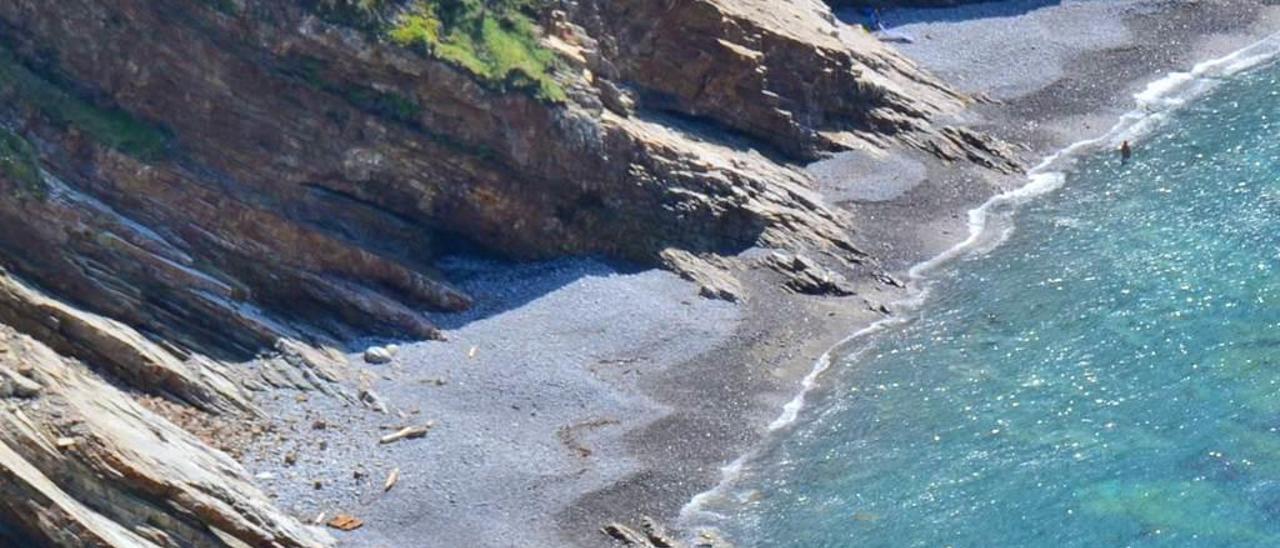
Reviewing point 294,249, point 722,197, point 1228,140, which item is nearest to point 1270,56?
point 1228,140

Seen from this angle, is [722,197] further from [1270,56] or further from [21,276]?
[1270,56]

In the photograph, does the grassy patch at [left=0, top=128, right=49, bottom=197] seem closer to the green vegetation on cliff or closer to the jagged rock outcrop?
the jagged rock outcrop

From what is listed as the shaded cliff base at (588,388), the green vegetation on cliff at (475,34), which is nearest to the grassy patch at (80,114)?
the green vegetation on cliff at (475,34)

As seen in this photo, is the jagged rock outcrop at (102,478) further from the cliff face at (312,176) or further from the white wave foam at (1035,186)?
the white wave foam at (1035,186)

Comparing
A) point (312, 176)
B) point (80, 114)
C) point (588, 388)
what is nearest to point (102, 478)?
point (588, 388)

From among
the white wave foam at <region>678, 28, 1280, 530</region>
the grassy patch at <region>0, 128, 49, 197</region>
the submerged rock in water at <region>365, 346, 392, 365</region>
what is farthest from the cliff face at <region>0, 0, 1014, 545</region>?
the white wave foam at <region>678, 28, 1280, 530</region>

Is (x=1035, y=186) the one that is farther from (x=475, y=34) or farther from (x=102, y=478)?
(x=102, y=478)
